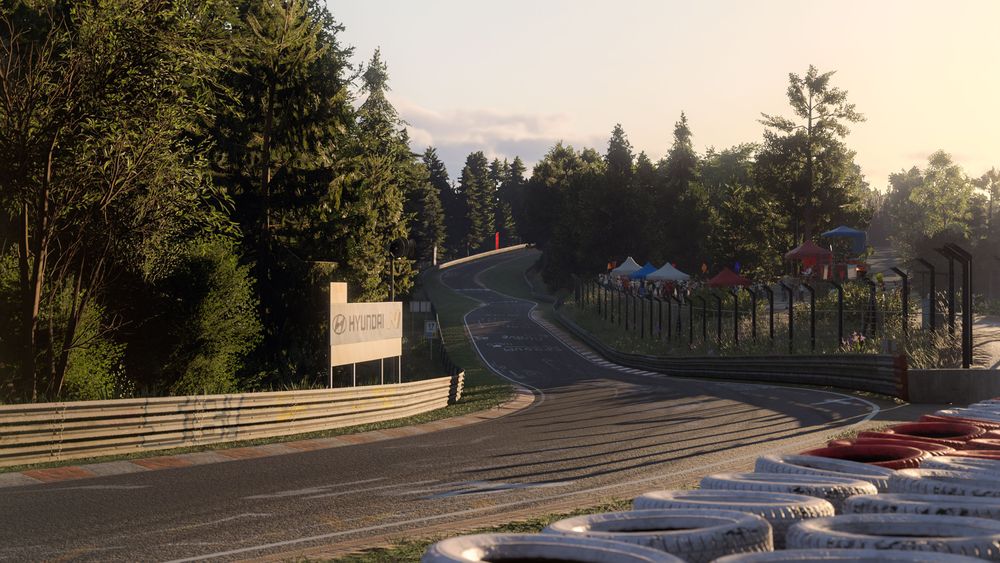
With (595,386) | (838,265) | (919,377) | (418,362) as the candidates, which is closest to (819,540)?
(919,377)

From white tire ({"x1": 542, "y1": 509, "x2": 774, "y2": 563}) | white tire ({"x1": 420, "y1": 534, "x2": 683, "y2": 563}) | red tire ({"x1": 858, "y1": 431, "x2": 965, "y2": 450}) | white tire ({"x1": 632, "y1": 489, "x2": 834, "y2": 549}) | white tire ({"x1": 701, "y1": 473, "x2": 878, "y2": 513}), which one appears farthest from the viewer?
red tire ({"x1": 858, "y1": 431, "x2": 965, "y2": 450})

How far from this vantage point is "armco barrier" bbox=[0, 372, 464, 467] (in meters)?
15.3

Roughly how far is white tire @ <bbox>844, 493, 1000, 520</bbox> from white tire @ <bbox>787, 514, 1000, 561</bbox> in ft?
1.04

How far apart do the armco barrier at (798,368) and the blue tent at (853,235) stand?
18.6 metres

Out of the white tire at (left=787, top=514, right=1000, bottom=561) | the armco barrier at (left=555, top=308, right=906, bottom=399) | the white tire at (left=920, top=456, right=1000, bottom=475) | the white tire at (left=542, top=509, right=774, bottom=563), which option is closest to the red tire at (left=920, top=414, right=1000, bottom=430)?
the white tire at (left=920, top=456, right=1000, bottom=475)

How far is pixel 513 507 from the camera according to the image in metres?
12.0

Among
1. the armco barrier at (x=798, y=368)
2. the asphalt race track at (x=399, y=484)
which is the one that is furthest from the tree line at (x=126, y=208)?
the armco barrier at (x=798, y=368)

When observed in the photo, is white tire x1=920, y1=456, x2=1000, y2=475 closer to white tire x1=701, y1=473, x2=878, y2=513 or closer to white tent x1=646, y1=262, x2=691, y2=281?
white tire x1=701, y1=473, x2=878, y2=513

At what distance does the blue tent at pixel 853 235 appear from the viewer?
64.3 m

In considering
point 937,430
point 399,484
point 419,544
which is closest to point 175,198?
point 399,484

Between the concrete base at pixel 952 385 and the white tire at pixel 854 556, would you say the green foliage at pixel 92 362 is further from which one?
the concrete base at pixel 952 385

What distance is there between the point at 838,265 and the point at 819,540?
65.1 metres

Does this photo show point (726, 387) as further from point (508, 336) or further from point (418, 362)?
point (508, 336)

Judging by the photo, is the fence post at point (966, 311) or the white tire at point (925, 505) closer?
the white tire at point (925, 505)
